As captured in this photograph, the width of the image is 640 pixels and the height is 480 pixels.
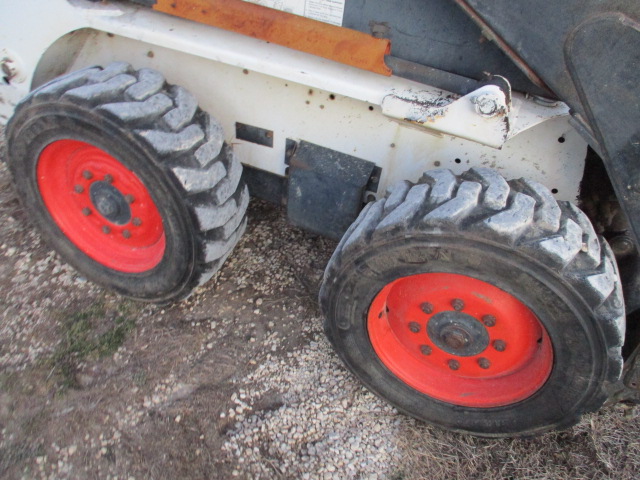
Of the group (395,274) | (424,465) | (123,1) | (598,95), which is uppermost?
(598,95)

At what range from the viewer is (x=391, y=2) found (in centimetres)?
189

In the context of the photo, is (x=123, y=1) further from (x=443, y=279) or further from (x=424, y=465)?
(x=424, y=465)

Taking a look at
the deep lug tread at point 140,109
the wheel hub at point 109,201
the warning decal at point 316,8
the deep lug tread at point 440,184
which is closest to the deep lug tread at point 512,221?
the deep lug tread at point 440,184

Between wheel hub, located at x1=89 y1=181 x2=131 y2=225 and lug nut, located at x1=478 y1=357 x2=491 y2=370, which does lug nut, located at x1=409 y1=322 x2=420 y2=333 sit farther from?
wheel hub, located at x1=89 y1=181 x2=131 y2=225

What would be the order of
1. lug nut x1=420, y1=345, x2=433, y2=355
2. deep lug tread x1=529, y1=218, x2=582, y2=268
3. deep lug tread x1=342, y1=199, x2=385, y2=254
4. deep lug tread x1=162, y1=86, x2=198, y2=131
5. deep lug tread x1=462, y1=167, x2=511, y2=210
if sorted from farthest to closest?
lug nut x1=420, y1=345, x2=433, y2=355 → deep lug tread x1=162, y1=86, x2=198, y2=131 → deep lug tread x1=342, y1=199, x2=385, y2=254 → deep lug tread x1=462, y1=167, x2=511, y2=210 → deep lug tread x1=529, y1=218, x2=582, y2=268

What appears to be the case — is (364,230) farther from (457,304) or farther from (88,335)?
(88,335)

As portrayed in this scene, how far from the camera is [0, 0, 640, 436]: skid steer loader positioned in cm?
167

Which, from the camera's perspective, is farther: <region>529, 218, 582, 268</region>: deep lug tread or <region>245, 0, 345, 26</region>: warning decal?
<region>245, 0, 345, 26</region>: warning decal

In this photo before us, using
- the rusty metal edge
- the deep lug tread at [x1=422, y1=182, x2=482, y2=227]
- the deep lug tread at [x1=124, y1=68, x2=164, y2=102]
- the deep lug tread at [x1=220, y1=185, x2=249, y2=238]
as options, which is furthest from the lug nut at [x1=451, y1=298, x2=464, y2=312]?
the deep lug tread at [x1=124, y1=68, x2=164, y2=102]

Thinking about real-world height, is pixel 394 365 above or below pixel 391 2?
below

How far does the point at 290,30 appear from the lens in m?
1.97

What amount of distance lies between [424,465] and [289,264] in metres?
1.14

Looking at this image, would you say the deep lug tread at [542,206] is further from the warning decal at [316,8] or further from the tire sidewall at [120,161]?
the tire sidewall at [120,161]

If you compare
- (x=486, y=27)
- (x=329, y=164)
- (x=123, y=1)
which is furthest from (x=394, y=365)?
(x=123, y=1)
